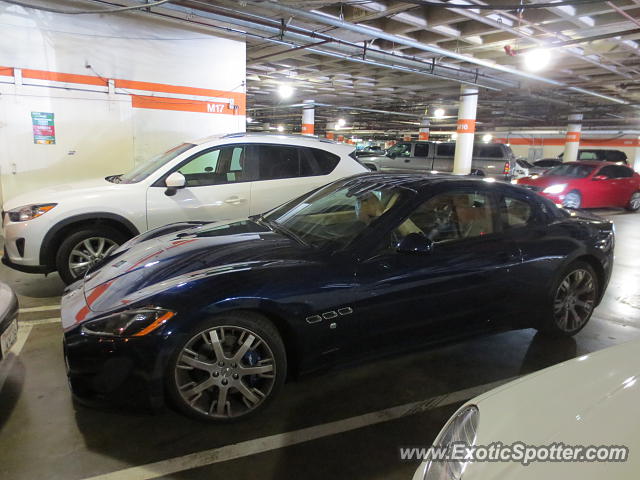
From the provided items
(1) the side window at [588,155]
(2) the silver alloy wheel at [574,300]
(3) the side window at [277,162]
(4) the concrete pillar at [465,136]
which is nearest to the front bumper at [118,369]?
(2) the silver alloy wheel at [574,300]

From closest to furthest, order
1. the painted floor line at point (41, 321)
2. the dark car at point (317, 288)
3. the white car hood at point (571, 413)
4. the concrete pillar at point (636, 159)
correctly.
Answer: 1. the white car hood at point (571, 413)
2. the dark car at point (317, 288)
3. the painted floor line at point (41, 321)
4. the concrete pillar at point (636, 159)

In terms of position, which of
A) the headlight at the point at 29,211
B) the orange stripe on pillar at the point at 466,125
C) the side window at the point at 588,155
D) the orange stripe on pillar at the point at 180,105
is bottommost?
the headlight at the point at 29,211

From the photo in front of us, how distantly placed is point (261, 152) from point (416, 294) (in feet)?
10.9

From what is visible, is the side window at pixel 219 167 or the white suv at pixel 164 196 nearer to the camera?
the white suv at pixel 164 196

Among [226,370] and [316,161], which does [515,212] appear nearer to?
[226,370]

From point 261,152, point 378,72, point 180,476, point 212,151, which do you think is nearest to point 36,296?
point 212,151

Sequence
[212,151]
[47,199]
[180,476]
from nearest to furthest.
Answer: [180,476] < [47,199] < [212,151]

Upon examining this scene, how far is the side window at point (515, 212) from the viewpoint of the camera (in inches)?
135

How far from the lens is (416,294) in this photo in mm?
2850

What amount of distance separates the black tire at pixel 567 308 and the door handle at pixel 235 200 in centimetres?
350

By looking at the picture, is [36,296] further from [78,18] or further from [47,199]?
[78,18]

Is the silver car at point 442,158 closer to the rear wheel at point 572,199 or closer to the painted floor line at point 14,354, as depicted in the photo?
the rear wheel at point 572,199

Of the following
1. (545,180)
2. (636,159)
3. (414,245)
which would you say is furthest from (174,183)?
(636,159)

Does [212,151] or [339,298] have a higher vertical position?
[212,151]
